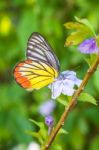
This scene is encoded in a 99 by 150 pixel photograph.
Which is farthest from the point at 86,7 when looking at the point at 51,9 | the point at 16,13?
the point at 16,13

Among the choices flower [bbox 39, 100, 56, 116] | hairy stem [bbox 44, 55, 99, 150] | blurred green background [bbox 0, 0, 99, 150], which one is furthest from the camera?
flower [bbox 39, 100, 56, 116]

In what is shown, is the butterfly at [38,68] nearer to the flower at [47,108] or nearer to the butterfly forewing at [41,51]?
Answer: the butterfly forewing at [41,51]

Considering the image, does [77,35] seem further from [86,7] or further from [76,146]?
[76,146]

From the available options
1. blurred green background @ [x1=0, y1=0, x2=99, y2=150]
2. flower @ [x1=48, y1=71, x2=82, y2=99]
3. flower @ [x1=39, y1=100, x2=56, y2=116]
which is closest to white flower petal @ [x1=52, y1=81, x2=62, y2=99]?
flower @ [x1=48, y1=71, x2=82, y2=99]

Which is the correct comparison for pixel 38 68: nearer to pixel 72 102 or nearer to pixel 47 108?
pixel 72 102

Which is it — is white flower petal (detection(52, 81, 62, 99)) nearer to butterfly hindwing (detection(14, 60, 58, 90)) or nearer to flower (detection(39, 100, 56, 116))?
butterfly hindwing (detection(14, 60, 58, 90))

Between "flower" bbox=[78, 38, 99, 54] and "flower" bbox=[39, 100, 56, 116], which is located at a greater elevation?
"flower" bbox=[78, 38, 99, 54]

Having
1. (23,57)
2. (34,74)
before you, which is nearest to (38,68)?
(34,74)

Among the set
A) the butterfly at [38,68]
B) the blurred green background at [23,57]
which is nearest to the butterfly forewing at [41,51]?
the butterfly at [38,68]
